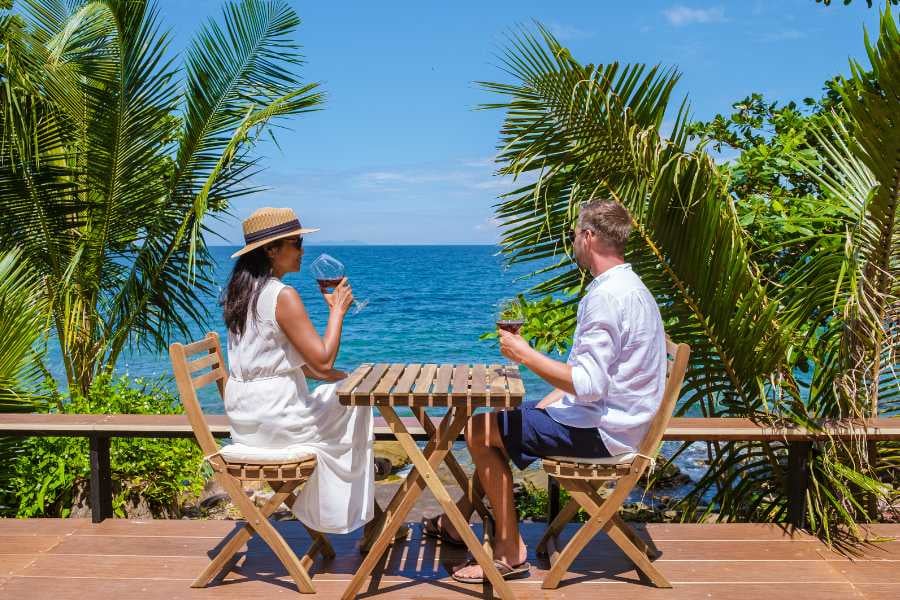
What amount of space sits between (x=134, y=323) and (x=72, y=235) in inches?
33.1

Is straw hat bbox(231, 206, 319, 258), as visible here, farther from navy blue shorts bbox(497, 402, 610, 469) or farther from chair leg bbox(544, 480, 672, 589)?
chair leg bbox(544, 480, 672, 589)

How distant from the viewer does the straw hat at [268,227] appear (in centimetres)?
327

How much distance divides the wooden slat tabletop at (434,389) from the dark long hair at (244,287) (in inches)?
19.3

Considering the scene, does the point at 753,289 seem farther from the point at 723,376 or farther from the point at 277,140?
the point at 277,140

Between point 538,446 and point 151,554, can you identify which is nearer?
point 538,446

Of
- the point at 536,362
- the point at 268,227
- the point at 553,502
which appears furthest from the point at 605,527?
the point at 268,227

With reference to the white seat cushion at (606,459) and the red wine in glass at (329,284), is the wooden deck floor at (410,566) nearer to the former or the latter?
the white seat cushion at (606,459)

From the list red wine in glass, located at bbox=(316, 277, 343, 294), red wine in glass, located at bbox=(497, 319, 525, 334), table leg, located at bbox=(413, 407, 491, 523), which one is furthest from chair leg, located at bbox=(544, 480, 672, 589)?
red wine in glass, located at bbox=(316, 277, 343, 294)

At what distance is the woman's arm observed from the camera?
3148 mm

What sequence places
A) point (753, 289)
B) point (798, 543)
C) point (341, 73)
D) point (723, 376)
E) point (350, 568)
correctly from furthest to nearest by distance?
point (341, 73), point (723, 376), point (753, 289), point (798, 543), point (350, 568)

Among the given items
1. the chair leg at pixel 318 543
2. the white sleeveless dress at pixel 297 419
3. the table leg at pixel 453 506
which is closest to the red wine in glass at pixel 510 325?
the table leg at pixel 453 506

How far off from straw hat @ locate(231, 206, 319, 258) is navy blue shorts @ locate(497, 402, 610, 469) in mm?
1133

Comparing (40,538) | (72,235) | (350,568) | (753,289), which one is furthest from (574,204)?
(72,235)

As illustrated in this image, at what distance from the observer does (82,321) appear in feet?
20.4
